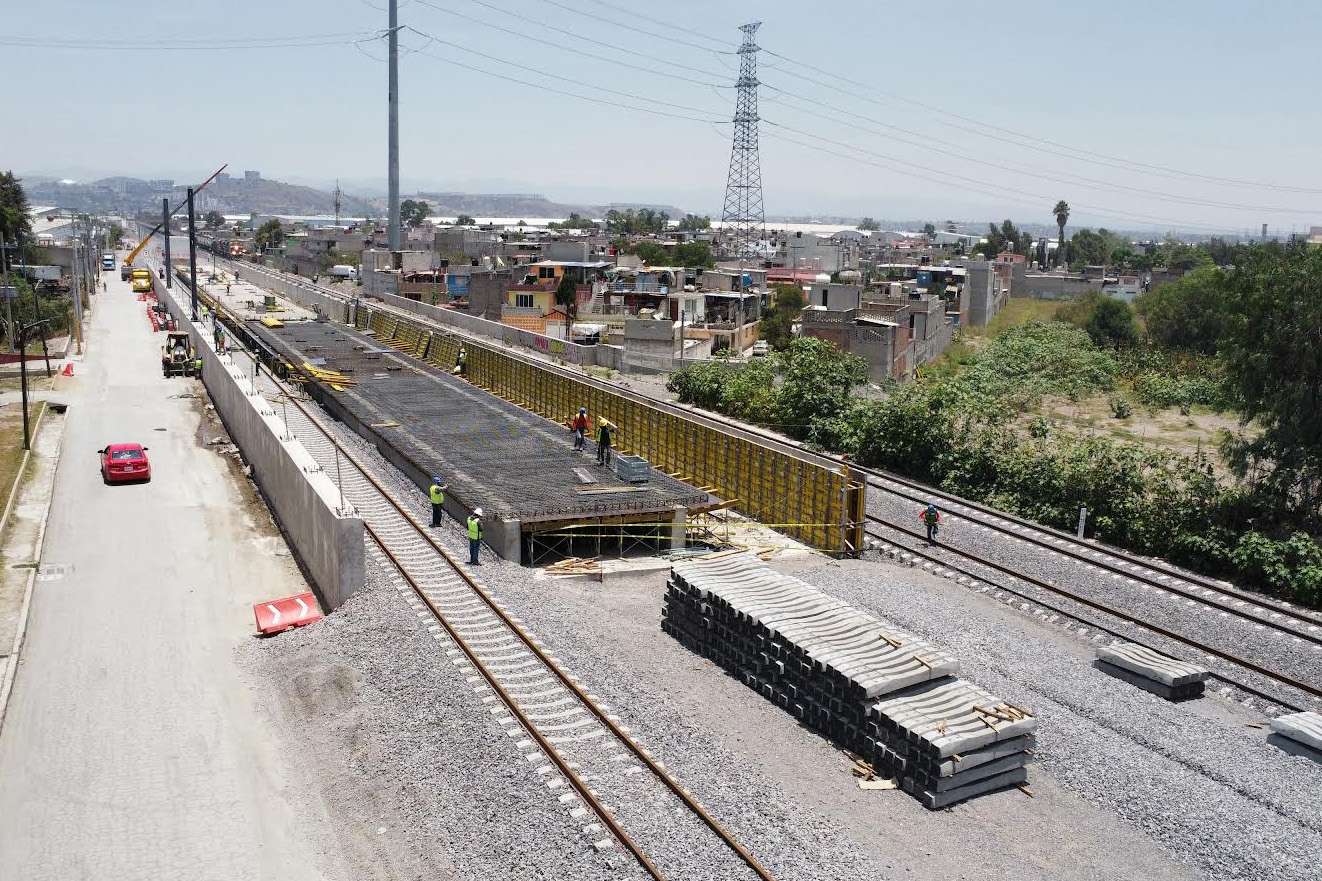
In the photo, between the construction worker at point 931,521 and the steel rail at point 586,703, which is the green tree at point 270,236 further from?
the construction worker at point 931,521

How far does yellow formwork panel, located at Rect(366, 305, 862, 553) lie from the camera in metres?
22.7

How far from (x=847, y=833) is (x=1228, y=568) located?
14609mm

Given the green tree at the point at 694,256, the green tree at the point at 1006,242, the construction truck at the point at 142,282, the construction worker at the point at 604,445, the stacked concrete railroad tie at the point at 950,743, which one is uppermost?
the green tree at the point at 1006,242

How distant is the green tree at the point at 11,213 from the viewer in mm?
85750

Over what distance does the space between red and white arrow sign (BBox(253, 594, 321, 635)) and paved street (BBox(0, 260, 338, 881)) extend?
0.38 meters

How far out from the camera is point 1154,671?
1577cm

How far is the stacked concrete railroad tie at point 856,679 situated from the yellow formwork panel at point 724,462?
624cm

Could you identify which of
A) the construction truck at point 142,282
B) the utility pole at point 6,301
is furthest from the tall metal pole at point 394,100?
the utility pole at point 6,301

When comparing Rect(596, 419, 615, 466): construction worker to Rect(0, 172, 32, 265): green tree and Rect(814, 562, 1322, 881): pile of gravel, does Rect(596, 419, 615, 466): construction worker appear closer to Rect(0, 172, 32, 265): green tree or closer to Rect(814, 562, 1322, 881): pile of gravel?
Rect(814, 562, 1322, 881): pile of gravel

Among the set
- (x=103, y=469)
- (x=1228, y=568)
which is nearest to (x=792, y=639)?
(x=1228, y=568)

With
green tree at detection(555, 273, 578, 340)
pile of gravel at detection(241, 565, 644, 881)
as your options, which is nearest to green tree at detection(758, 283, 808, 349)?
green tree at detection(555, 273, 578, 340)

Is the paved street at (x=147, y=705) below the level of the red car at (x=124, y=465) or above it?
below

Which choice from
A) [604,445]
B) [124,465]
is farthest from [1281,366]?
[124,465]

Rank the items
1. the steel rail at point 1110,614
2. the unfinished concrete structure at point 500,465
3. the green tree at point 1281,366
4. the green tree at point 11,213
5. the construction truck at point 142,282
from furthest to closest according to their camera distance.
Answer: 1. the construction truck at point 142,282
2. the green tree at point 11,213
3. the green tree at point 1281,366
4. the unfinished concrete structure at point 500,465
5. the steel rail at point 1110,614
